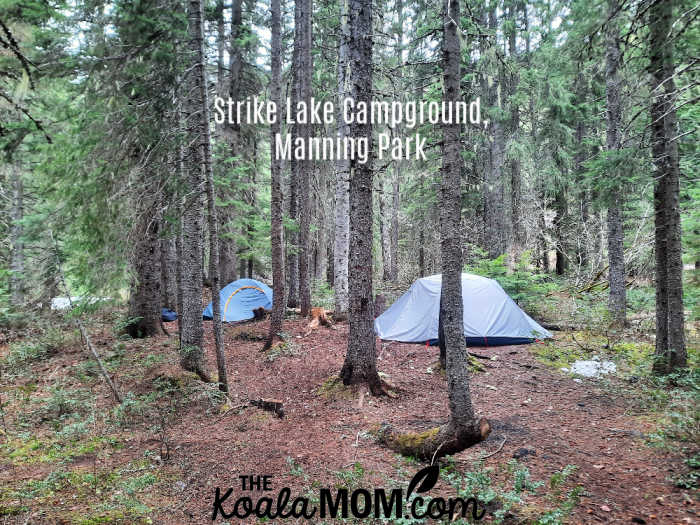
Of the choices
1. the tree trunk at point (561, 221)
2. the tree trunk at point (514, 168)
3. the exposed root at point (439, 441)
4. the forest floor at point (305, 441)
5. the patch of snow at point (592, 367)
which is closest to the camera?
the forest floor at point (305, 441)

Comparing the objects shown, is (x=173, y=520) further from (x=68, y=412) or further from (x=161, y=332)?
(x=161, y=332)

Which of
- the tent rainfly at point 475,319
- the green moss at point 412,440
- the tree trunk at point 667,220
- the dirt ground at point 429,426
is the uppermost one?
the tree trunk at point 667,220

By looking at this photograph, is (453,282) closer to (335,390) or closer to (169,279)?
(335,390)

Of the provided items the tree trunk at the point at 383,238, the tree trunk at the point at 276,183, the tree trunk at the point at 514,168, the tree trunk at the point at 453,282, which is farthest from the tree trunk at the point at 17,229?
the tree trunk at the point at 514,168

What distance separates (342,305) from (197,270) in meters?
5.56

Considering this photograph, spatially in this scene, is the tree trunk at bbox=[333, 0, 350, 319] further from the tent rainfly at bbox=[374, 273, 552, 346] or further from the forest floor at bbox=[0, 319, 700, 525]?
the forest floor at bbox=[0, 319, 700, 525]

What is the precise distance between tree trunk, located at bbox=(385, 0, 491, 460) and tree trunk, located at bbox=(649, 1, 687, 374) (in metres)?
3.83

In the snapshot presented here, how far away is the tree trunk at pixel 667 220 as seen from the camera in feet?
20.9

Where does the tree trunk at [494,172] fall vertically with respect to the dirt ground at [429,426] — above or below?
above

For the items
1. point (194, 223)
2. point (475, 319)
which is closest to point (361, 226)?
point (194, 223)

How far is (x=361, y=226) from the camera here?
6512mm

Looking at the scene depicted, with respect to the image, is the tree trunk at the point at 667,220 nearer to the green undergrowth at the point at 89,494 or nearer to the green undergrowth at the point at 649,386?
the green undergrowth at the point at 649,386

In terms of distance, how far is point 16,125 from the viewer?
5730mm

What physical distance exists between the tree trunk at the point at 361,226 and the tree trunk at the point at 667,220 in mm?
4405
